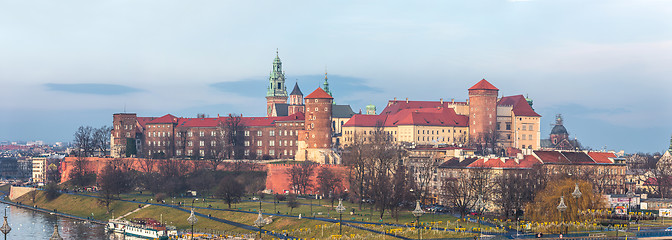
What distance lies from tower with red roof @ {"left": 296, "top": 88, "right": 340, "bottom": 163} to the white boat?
43.8 m

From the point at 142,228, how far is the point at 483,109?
80.5 metres

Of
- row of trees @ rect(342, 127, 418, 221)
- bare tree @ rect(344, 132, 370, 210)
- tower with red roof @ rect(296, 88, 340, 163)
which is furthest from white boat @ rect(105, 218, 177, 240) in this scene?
tower with red roof @ rect(296, 88, 340, 163)

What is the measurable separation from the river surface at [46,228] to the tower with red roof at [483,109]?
75674 mm

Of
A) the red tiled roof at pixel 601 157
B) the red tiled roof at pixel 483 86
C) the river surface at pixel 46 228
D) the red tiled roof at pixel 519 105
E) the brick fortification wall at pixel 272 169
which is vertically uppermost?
the red tiled roof at pixel 483 86

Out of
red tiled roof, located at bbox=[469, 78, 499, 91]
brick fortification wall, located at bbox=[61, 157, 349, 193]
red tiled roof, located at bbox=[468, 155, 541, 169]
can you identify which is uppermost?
red tiled roof, located at bbox=[469, 78, 499, 91]

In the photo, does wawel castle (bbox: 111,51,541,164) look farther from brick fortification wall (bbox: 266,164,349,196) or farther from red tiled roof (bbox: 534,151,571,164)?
red tiled roof (bbox: 534,151,571,164)

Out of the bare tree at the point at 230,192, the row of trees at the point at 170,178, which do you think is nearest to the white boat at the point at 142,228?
the bare tree at the point at 230,192

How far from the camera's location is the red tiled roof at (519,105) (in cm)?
18338

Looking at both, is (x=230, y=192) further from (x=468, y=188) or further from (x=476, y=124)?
(x=476, y=124)

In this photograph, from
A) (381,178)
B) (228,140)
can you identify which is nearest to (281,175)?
(228,140)

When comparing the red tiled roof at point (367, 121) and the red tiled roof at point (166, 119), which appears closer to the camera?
the red tiled roof at point (367, 121)

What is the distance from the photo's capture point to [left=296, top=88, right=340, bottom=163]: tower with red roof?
6501 inches

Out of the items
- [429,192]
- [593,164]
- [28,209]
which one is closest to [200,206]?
[429,192]

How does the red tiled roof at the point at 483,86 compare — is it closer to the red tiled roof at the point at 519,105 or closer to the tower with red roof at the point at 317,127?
the red tiled roof at the point at 519,105
